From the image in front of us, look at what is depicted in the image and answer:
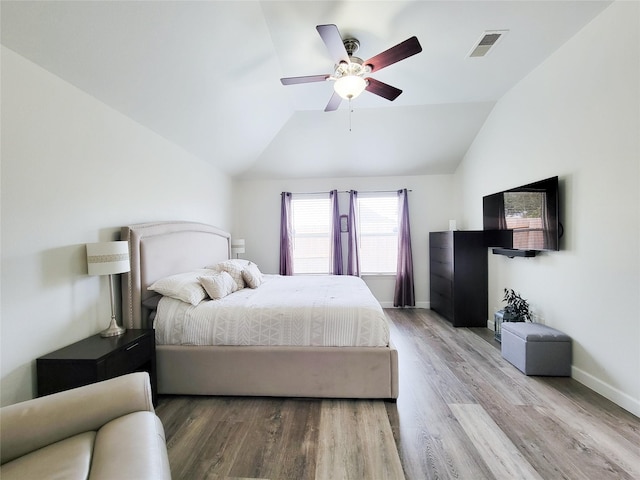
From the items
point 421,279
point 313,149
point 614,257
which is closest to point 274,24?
point 313,149

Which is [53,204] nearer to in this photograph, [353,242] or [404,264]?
[353,242]

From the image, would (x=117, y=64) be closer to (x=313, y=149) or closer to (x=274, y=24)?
(x=274, y=24)

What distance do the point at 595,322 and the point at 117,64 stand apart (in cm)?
416

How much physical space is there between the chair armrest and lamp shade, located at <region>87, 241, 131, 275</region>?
0.91 meters

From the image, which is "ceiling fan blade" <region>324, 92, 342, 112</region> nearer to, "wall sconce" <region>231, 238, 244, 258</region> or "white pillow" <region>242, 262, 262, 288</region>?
"white pillow" <region>242, 262, 262, 288</region>

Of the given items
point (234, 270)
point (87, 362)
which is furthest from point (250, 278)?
point (87, 362)

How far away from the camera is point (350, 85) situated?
206 cm

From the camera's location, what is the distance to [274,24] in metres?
2.18

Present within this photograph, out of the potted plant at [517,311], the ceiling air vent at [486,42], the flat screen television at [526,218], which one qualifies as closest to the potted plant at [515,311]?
the potted plant at [517,311]

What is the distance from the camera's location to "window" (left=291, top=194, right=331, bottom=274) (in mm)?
4992

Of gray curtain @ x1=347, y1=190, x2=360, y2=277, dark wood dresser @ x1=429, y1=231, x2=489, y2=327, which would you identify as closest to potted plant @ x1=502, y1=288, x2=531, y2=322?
dark wood dresser @ x1=429, y1=231, x2=489, y2=327

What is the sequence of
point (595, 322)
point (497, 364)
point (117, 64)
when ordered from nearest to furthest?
point (117, 64) → point (595, 322) → point (497, 364)

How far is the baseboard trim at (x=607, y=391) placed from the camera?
1.87 m

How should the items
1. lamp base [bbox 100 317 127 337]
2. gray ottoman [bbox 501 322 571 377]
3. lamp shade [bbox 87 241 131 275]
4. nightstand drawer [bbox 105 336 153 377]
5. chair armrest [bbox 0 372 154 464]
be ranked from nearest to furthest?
chair armrest [bbox 0 372 154 464] < nightstand drawer [bbox 105 336 153 377] < lamp shade [bbox 87 241 131 275] < lamp base [bbox 100 317 127 337] < gray ottoman [bbox 501 322 571 377]
